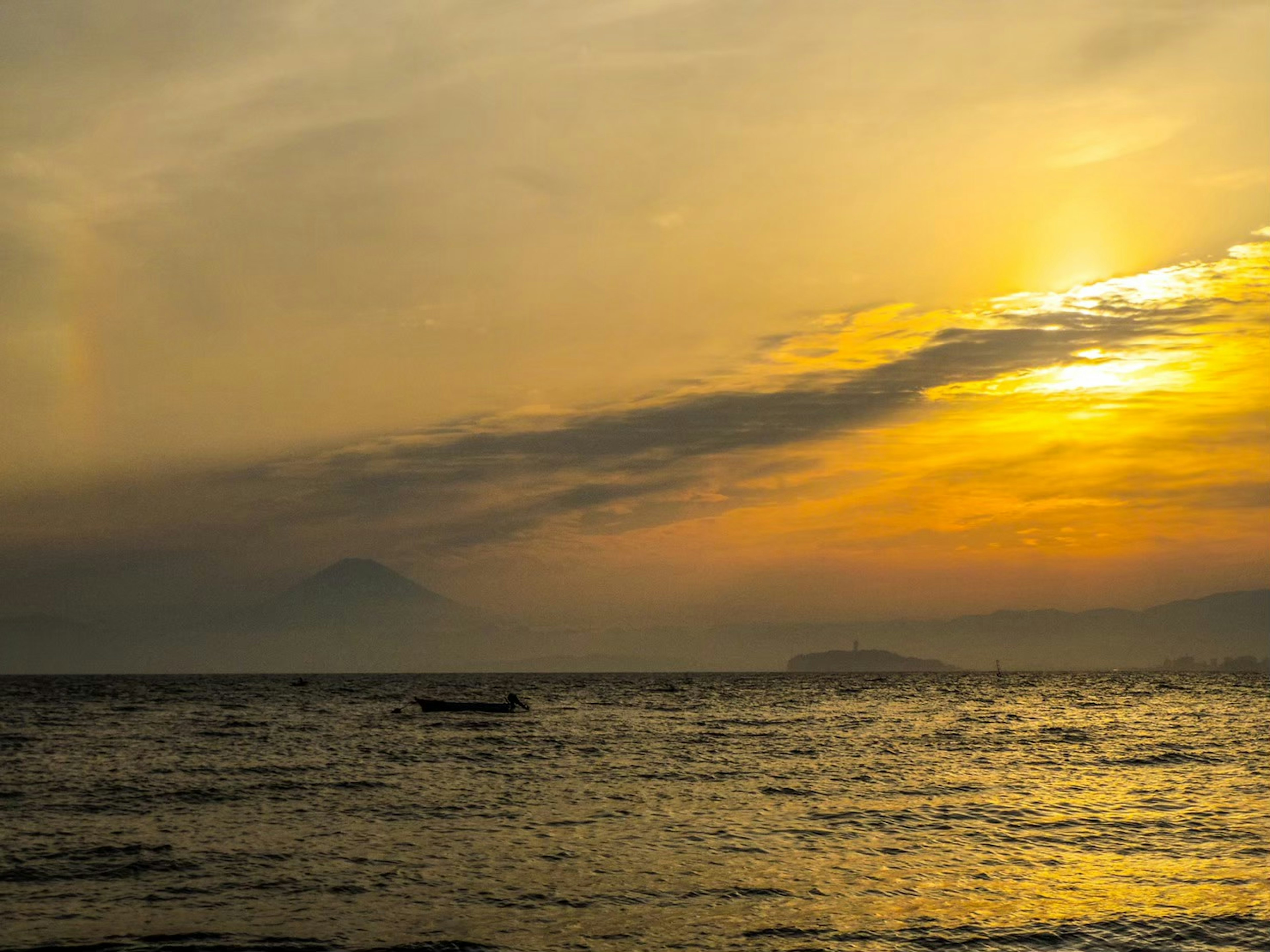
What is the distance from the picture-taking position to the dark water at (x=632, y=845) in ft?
80.9

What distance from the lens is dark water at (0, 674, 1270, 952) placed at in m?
24.7

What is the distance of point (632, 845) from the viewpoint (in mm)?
34312

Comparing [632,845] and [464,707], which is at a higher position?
[632,845]

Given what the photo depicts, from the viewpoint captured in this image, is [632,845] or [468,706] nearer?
[632,845]

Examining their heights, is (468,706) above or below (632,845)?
below

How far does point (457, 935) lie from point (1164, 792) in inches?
1458

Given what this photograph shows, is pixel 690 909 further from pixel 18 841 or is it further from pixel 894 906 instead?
pixel 18 841

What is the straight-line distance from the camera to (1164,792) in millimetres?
48094

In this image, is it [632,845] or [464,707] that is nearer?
[632,845]

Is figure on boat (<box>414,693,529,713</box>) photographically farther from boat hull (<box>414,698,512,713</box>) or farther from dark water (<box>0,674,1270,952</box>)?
dark water (<box>0,674,1270,952</box>)

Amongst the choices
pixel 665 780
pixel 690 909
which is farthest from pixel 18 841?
pixel 665 780

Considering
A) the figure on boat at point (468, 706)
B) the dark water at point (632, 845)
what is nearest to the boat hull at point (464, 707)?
the figure on boat at point (468, 706)

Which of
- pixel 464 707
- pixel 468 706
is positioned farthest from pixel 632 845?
pixel 464 707

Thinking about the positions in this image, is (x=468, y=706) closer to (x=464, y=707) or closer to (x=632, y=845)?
(x=464, y=707)
